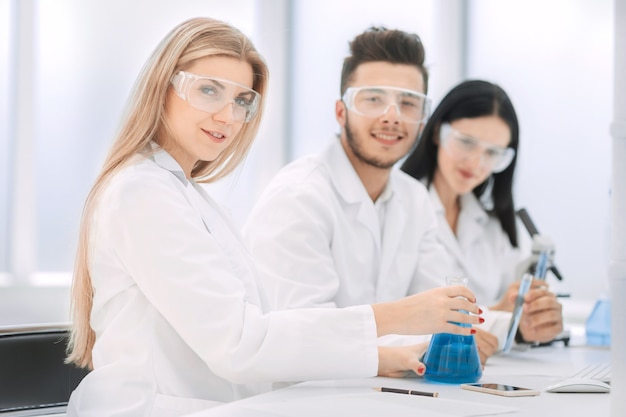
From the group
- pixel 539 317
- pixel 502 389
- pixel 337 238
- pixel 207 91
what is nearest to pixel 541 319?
pixel 539 317

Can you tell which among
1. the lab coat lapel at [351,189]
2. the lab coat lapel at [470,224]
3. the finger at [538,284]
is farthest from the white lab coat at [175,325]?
the lab coat lapel at [470,224]

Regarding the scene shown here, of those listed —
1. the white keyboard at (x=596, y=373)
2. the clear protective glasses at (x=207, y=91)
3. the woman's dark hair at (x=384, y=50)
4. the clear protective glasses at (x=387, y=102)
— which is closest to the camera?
the clear protective glasses at (x=207, y=91)

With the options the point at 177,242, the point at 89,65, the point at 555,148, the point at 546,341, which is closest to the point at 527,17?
the point at 555,148

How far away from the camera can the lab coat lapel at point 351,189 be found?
238 centimetres

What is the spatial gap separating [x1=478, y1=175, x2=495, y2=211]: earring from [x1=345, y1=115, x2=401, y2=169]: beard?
81cm

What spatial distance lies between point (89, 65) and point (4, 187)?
2.84 ft

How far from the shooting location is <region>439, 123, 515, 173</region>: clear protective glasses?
2896mm

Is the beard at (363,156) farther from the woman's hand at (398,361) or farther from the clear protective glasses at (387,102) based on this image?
the woman's hand at (398,361)

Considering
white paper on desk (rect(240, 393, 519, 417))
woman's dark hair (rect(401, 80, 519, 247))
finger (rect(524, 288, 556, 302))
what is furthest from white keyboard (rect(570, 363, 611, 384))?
woman's dark hair (rect(401, 80, 519, 247))

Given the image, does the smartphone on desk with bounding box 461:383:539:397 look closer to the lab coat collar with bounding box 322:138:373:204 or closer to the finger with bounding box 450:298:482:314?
the finger with bounding box 450:298:482:314

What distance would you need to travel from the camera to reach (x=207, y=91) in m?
1.61

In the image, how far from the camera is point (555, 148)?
3.80 meters

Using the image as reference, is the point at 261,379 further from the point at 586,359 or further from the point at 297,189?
the point at 586,359

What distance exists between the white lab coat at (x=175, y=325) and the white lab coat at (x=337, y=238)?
61 cm
